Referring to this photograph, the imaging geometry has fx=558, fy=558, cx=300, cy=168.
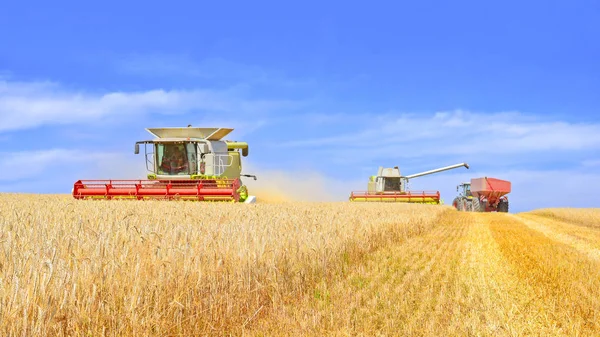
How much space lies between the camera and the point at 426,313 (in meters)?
5.95

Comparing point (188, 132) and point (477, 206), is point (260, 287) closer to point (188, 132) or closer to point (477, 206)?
point (188, 132)

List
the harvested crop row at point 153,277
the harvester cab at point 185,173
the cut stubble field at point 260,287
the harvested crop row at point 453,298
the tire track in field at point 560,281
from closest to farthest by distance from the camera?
the harvested crop row at point 153,277 → the cut stubble field at point 260,287 → the harvested crop row at point 453,298 → the tire track in field at point 560,281 → the harvester cab at point 185,173

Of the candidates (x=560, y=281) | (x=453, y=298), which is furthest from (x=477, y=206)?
(x=453, y=298)

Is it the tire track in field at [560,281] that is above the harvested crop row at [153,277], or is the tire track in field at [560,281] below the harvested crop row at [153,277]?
below

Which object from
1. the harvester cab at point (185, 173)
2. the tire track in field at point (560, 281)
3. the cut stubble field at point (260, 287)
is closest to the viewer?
the cut stubble field at point (260, 287)

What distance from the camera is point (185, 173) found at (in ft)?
78.8

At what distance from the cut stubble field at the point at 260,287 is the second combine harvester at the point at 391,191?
88.8ft

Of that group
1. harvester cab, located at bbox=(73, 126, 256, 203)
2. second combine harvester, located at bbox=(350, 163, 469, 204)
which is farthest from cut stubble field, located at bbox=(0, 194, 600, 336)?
second combine harvester, located at bbox=(350, 163, 469, 204)

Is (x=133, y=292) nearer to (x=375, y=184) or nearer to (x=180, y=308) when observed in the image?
(x=180, y=308)

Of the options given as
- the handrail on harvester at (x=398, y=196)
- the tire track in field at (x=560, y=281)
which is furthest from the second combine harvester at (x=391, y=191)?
the tire track in field at (x=560, y=281)

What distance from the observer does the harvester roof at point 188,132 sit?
24.7 metres

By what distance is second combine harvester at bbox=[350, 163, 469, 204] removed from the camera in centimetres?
3659

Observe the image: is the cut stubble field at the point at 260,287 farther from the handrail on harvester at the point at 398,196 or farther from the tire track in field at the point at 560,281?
the handrail on harvester at the point at 398,196

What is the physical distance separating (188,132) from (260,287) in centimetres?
1963
